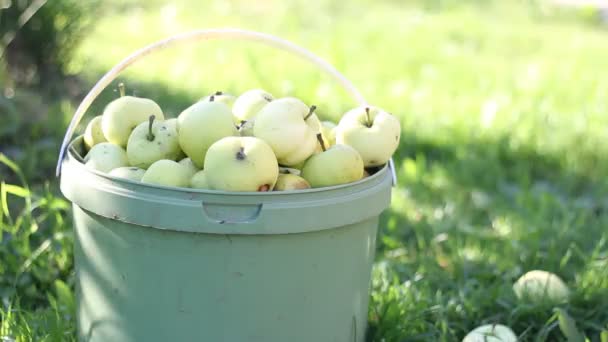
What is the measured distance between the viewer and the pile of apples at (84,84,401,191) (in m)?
1.62

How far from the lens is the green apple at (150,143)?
1.76 metres

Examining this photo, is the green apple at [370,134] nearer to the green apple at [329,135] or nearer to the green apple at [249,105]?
the green apple at [329,135]

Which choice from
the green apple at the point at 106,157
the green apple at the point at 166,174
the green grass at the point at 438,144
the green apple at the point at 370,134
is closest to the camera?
the green apple at the point at 166,174

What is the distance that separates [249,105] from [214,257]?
514 millimetres

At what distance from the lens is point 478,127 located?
12.9 ft

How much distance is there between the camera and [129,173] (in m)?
1.71

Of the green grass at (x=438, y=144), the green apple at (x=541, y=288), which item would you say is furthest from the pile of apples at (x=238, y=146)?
the green apple at (x=541, y=288)

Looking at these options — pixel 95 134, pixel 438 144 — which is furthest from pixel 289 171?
pixel 438 144

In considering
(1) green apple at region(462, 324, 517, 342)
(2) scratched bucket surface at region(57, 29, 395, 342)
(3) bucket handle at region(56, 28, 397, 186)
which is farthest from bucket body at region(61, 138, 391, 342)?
(1) green apple at region(462, 324, 517, 342)

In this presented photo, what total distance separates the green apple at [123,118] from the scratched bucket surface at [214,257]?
0.49 feet

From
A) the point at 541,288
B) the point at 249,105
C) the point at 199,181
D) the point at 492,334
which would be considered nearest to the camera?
the point at 199,181

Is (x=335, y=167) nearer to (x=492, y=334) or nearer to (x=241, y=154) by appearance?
(x=241, y=154)

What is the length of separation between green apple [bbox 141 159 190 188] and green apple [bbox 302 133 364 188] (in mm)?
309

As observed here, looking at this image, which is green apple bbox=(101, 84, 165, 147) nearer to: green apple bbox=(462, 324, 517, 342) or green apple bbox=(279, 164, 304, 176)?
green apple bbox=(279, 164, 304, 176)
